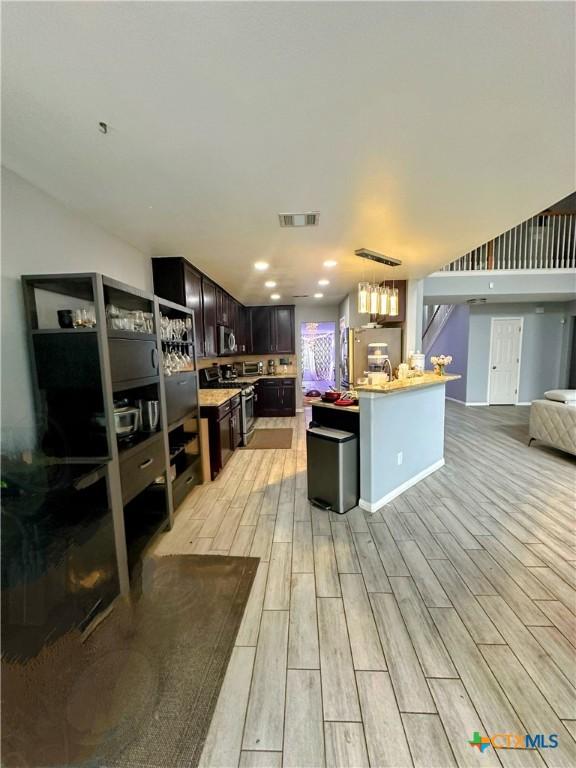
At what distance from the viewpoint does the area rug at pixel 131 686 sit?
3.63ft

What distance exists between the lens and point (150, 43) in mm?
1015

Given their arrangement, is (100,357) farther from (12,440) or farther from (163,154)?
(163,154)

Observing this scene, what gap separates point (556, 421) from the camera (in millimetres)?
Answer: 4055

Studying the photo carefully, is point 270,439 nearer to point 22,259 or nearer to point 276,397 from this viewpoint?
point 276,397

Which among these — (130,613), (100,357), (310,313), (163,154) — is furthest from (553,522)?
(310,313)

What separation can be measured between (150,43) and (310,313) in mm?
6805

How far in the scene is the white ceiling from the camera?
38.1 inches

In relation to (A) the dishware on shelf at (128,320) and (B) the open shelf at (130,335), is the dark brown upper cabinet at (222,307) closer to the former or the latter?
(A) the dishware on shelf at (128,320)

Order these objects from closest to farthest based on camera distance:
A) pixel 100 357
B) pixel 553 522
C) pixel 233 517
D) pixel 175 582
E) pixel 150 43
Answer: pixel 150 43 → pixel 100 357 → pixel 175 582 → pixel 553 522 → pixel 233 517

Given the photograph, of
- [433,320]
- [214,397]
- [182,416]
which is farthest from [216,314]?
[433,320]

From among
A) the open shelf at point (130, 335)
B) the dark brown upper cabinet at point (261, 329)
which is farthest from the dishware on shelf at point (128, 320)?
the dark brown upper cabinet at point (261, 329)

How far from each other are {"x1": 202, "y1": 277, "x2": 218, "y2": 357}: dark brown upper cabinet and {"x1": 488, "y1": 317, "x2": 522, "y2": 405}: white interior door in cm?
653

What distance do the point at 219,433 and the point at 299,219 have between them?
2.46 metres

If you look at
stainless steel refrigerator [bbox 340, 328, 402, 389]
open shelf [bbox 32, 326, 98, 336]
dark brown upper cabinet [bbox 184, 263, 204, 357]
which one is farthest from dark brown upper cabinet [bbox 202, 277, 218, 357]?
open shelf [bbox 32, 326, 98, 336]
